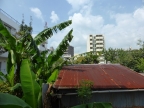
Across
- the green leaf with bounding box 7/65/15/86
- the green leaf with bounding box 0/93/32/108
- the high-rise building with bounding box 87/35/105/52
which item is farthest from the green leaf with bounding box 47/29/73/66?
the high-rise building with bounding box 87/35/105/52

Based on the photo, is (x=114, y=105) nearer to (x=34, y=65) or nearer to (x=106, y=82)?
(x=106, y=82)

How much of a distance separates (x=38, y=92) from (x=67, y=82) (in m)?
1.11

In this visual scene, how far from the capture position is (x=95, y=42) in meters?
118

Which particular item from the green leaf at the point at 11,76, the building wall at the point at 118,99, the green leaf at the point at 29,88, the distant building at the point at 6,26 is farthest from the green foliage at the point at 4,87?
the distant building at the point at 6,26

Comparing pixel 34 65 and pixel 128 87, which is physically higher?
pixel 34 65

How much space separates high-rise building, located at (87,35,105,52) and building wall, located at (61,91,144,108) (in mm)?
110903

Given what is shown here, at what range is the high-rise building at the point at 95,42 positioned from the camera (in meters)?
117

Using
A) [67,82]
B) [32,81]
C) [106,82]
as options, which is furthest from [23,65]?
[106,82]

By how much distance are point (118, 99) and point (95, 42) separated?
372 ft

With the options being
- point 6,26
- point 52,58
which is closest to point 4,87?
point 52,58

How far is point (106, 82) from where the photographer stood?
589cm

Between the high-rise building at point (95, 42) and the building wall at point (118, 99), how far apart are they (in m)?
111

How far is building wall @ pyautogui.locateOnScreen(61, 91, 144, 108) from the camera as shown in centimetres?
555

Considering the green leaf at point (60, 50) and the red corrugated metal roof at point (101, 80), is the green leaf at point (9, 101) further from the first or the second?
the green leaf at point (60, 50)
